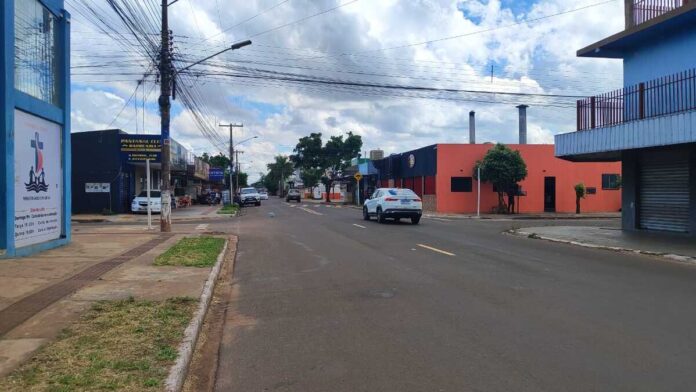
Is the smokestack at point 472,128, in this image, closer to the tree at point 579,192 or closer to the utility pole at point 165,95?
the tree at point 579,192

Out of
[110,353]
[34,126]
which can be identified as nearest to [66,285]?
[110,353]

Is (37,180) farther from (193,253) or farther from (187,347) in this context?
(187,347)

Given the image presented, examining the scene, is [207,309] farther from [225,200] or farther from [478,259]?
[225,200]

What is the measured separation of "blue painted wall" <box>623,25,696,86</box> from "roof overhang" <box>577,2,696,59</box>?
20 centimetres

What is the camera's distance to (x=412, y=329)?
22.1ft

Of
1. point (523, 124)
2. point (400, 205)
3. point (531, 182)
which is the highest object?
point (523, 124)

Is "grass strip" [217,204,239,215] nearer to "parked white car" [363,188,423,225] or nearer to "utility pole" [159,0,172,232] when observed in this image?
"parked white car" [363,188,423,225]

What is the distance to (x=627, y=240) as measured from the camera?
1755cm

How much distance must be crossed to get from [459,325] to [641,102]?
13.8 m

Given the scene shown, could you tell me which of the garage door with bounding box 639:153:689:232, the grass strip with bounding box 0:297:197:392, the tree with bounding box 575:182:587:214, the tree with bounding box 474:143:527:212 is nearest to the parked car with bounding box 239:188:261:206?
the tree with bounding box 474:143:527:212

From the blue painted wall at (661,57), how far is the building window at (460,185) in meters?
19.0

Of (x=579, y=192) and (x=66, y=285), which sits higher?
(x=579, y=192)

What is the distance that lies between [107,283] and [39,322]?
106 inches

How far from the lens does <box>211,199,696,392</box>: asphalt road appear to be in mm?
5098
